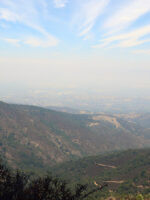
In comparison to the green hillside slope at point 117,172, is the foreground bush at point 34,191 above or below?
above

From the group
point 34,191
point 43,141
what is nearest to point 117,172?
point 34,191

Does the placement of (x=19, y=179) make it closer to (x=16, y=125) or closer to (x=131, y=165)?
(x=131, y=165)

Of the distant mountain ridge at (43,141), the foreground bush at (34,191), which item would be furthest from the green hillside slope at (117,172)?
the foreground bush at (34,191)

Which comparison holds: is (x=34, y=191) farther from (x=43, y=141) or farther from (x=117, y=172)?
(x=43, y=141)

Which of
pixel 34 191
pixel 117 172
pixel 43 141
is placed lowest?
pixel 43 141

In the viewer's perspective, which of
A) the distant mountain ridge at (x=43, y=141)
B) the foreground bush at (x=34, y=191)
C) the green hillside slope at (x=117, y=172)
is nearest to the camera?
the foreground bush at (x=34, y=191)

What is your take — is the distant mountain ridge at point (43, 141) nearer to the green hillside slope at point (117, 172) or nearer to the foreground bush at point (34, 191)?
the green hillside slope at point (117, 172)

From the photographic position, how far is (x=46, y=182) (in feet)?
66.3

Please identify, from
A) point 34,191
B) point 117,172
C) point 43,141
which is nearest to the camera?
point 34,191

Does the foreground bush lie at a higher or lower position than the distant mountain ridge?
higher

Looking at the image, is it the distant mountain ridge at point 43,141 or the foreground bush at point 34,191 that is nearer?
the foreground bush at point 34,191

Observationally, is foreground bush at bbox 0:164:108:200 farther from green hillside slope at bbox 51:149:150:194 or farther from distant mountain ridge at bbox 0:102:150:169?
distant mountain ridge at bbox 0:102:150:169

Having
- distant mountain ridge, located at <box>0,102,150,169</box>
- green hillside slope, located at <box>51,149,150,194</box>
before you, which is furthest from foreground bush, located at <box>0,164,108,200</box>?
distant mountain ridge, located at <box>0,102,150,169</box>

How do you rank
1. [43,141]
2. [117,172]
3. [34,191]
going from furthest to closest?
[43,141] → [117,172] → [34,191]
